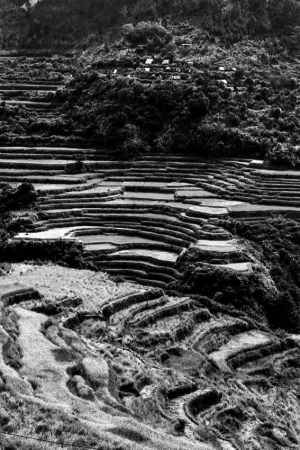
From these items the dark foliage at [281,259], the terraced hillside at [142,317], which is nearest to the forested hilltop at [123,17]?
the terraced hillside at [142,317]

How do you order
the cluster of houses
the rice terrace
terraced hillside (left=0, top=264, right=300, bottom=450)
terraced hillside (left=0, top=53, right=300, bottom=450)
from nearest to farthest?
terraced hillside (left=0, top=264, right=300, bottom=450) < terraced hillside (left=0, top=53, right=300, bottom=450) < the rice terrace < the cluster of houses

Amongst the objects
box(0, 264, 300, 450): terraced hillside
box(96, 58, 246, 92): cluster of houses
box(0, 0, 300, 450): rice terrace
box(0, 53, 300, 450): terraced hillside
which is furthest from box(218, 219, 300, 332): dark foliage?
box(96, 58, 246, 92): cluster of houses

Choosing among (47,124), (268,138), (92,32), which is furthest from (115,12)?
(268,138)

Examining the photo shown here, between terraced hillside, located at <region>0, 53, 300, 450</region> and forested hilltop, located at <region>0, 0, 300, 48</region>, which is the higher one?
forested hilltop, located at <region>0, 0, 300, 48</region>

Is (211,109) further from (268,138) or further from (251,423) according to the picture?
(251,423)

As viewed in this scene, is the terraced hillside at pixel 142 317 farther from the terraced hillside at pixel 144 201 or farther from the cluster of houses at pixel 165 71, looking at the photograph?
the cluster of houses at pixel 165 71

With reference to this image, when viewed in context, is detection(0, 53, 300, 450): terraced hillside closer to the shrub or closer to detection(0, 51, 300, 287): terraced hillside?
detection(0, 51, 300, 287): terraced hillside
